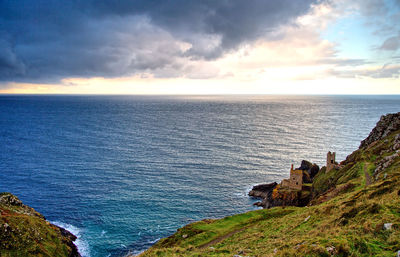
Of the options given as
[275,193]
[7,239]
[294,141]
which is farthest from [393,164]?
[294,141]

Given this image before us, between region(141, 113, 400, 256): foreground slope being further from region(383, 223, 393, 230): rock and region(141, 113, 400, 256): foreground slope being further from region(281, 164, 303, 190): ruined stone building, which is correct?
region(281, 164, 303, 190): ruined stone building

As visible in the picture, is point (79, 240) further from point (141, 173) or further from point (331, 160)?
point (331, 160)

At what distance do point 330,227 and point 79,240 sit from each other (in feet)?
150

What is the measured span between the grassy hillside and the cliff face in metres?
17.3

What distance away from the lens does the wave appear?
44.4m

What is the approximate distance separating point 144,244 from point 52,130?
13862 cm

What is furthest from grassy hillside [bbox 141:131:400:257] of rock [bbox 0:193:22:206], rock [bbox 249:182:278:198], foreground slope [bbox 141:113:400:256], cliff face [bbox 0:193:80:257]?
rock [bbox 0:193:22:206]

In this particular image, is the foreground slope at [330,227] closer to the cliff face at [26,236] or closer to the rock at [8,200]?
the cliff face at [26,236]

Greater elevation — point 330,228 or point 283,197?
point 330,228

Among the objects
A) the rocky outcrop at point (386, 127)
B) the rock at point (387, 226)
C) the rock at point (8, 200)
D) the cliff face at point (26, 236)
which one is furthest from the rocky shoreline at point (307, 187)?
the rock at point (8, 200)

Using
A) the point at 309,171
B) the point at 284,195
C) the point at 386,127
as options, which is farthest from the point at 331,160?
the point at 386,127

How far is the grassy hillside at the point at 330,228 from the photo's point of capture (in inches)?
669

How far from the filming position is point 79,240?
47.3 meters

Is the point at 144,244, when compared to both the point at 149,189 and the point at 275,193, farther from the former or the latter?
the point at 275,193
